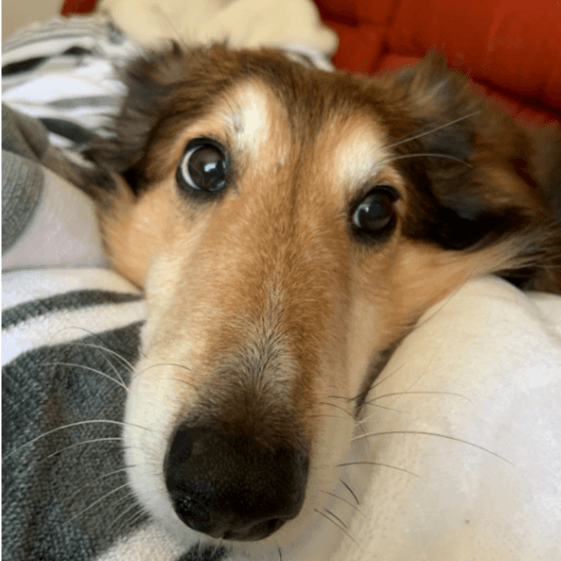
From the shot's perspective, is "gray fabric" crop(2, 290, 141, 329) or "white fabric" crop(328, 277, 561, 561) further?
"gray fabric" crop(2, 290, 141, 329)

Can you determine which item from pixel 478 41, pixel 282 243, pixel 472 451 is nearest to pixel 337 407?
pixel 472 451

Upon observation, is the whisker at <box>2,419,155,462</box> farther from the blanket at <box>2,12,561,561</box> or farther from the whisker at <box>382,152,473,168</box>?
the whisker at <box>382,152,473,168</box>

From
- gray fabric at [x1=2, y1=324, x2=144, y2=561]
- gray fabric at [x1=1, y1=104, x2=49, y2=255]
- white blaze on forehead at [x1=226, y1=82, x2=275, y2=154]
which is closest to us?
gray fabric at [x1=2, y1=324, x2=144, y2=561]

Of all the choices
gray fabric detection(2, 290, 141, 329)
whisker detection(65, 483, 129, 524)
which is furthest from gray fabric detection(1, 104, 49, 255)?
whisker detection(65, 483, 129, 524)

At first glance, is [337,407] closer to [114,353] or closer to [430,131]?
[114,353]

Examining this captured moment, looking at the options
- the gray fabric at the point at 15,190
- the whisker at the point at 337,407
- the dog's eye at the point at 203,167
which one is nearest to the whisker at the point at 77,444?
the whisker at the point at 337,407

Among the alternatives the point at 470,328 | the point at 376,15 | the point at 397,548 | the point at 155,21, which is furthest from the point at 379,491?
the point at 155,21
